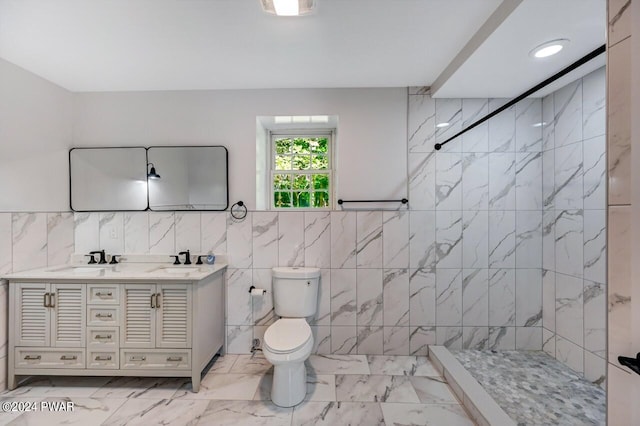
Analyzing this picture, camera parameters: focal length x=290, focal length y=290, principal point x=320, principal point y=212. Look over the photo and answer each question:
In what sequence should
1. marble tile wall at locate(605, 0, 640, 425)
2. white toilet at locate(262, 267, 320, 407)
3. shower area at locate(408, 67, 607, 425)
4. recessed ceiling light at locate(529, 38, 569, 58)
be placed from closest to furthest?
marble tile wall at locate(605, 0, 640, 425) < recessed ceiling light at locate(529, 38, 569, 58) < white toilet at locate(262, 267, 320, 407) < shower area at locate(408, 67, 607, 425)

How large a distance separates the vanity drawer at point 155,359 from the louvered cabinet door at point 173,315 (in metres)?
0.06

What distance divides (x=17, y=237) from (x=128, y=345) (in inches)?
45.6

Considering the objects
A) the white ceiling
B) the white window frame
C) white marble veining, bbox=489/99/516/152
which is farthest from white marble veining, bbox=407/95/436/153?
the white window frame

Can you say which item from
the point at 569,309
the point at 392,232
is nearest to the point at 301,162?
the point at 392,232

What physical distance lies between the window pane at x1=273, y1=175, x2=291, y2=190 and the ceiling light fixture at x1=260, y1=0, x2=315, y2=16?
1519mm

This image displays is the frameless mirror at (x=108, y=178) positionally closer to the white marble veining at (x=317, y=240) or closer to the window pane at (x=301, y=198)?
the window pane at (x=301, y=198)

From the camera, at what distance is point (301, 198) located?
9.50ft

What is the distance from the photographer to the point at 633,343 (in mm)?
747

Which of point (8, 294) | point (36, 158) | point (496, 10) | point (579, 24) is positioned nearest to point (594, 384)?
point (579, 24)

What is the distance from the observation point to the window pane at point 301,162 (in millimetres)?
2926

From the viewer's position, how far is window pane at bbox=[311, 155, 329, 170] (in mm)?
2902

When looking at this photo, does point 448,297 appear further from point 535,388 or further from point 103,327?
point 103,327

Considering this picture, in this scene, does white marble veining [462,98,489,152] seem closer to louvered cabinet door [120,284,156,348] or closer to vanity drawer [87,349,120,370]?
louvered cabinet door [120,284,156,348]

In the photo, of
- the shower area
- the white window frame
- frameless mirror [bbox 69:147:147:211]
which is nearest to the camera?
the shower area
